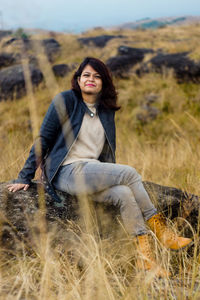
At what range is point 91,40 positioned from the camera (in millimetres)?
17156

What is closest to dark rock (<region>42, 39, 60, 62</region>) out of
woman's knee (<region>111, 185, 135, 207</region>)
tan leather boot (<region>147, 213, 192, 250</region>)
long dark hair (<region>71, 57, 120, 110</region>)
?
long dark hair (<region>71, 57, 120, 110</region>)

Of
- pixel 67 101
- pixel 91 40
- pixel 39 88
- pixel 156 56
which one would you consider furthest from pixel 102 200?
pixel 91 40

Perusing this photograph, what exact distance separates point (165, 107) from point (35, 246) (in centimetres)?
733

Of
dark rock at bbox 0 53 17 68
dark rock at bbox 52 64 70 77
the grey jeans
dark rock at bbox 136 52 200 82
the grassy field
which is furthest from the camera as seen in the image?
dark rock at bbox 0 53 17 68

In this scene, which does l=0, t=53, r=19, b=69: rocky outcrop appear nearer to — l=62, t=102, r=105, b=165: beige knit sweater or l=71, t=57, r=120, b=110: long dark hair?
l=71, t=57, r=120, b=110: long dark hair

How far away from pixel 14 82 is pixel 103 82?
7500 millimetres

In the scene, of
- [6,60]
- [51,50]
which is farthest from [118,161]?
[51,50]

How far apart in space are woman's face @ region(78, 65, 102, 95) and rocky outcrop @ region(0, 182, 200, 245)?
96 cm

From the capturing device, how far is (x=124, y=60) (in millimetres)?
11484

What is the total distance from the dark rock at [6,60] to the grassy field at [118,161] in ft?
6.83

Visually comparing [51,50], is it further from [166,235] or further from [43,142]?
[166,235]

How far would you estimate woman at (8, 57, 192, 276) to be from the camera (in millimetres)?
2586

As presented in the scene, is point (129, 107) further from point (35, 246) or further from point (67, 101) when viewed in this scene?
point (35, 246)

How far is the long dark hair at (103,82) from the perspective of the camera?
2988 mm
